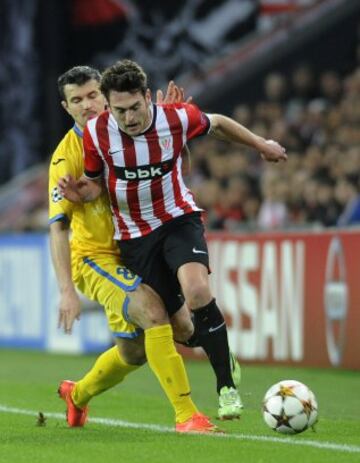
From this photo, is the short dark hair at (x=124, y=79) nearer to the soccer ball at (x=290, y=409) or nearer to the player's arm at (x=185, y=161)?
the player's arm at (x=185, y=161)

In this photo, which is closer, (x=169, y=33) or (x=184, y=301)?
(x=184, y=301)

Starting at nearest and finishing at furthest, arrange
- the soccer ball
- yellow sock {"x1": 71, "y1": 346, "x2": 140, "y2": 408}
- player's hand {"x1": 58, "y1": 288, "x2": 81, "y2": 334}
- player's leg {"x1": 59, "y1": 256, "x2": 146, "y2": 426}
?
the soccer ball → player's hand {"x1": 58, "y1": 288, "x2": 81, "y2": 334} → player's leg {"x1": 59, "y1": 256, "x2": 146, "y2": 426} → yellow sock {"x1": 71, "y1": 346, "x2": 140, "y2": 408}

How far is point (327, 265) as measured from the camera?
1123 centimetres

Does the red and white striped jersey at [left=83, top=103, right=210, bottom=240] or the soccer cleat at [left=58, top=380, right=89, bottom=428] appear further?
the soccer cleat at [left=58, top=380, right=89, bottom=428]

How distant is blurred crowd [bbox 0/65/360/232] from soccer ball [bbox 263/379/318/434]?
5730mm

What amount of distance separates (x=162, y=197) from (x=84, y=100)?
2.39 feet

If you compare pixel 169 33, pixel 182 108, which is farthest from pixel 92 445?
pixel 169 33

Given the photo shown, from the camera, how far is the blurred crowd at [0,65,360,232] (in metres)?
12.9

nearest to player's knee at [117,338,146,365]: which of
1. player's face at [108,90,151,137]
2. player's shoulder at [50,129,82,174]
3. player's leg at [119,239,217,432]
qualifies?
player's leg at [119,239,217,432]

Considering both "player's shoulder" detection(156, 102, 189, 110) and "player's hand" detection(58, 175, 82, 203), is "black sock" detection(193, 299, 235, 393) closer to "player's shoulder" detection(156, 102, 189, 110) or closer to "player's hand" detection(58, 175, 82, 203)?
"player's hand" detection(58, 175, 82, 203)

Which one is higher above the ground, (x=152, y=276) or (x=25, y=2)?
(x=25, y=2)

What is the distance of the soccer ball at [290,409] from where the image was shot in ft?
20.8

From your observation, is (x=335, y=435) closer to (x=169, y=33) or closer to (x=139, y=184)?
(x=139, y=184)

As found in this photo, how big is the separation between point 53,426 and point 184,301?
40.9 inches
